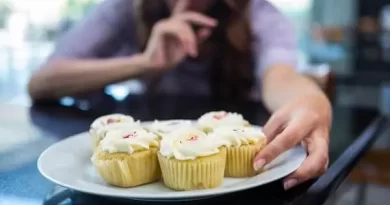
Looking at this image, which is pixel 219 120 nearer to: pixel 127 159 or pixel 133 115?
pixel 127 159

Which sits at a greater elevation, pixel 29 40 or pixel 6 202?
pixel 6 202

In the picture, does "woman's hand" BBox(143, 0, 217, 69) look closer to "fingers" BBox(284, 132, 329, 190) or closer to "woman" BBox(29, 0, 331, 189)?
"woman" BBox(29, 0, 331, 189)

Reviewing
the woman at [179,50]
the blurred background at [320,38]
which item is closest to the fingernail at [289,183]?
the woman at [179,50]

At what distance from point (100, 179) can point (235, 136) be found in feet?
0.59

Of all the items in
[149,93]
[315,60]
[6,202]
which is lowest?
[315,60]

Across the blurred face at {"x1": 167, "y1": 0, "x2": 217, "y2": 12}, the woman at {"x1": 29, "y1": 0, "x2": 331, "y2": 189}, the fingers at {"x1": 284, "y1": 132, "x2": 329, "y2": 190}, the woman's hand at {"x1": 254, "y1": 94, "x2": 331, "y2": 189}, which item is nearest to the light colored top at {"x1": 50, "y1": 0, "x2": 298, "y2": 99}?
the woman at {"x1": 29, "y1": 0, "x2": 331, "y2": 189}

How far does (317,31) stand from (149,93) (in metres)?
2.43

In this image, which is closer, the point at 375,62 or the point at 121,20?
the point at 121,20

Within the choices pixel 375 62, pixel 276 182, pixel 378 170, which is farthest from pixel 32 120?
pixel 375 62

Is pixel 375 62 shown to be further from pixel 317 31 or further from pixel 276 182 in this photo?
pixel 276 182

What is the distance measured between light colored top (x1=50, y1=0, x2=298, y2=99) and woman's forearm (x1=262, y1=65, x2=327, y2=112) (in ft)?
0.28

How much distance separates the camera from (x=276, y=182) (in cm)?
69

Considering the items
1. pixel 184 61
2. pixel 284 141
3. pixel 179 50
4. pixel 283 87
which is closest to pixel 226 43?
pixel 184 61

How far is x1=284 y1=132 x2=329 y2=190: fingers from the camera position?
68 centimetres
